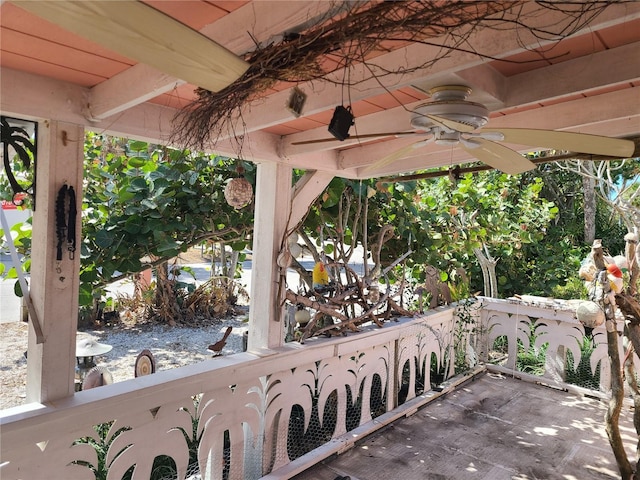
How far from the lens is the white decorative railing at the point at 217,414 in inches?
62.4

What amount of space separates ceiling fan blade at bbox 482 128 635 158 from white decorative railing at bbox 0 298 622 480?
1716mm

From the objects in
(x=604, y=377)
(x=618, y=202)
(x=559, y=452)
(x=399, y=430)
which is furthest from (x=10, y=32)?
(x=618, y=202)

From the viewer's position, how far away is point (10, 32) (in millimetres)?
1211

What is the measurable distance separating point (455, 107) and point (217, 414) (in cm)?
186

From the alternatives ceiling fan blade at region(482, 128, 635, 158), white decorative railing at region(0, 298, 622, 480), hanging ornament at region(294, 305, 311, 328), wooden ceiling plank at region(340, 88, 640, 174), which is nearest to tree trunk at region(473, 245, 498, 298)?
white decorative railing at region(0, 298, 622, 480)

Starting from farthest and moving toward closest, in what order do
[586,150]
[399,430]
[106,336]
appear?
[106,336], [399,430], [586,150]

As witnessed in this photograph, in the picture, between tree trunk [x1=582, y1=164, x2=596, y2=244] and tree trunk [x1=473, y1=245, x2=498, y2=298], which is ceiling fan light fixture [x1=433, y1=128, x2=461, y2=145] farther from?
tree trunk [x1=582, y1=164, x2=596, y2=244]

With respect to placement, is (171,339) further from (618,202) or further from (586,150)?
(618,202)

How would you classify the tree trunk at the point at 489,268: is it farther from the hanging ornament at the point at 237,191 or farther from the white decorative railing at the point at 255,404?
the hanging ornament at the point at 237,191

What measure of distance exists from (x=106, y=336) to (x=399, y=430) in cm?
517

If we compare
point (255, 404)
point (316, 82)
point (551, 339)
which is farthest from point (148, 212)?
point (551, 339)

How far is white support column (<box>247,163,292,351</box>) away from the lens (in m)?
2.53

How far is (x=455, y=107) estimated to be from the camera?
56.7 inches

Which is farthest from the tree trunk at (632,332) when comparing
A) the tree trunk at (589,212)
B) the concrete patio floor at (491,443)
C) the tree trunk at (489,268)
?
the tree trunk at (589,212)
